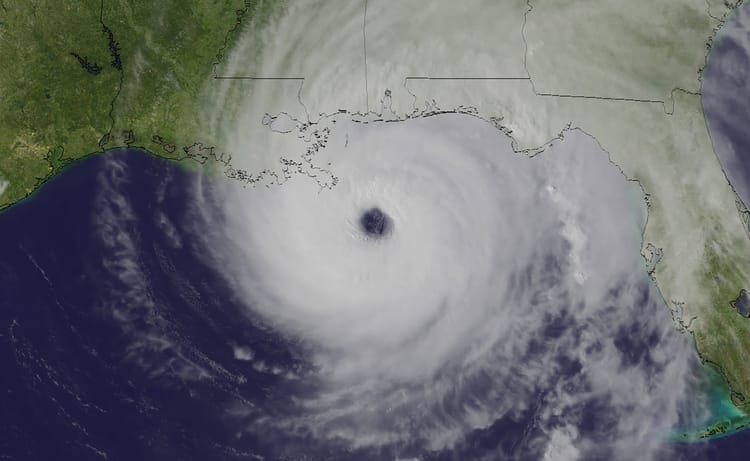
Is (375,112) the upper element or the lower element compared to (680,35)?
lower

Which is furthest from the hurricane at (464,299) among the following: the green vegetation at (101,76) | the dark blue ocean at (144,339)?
the green vegetation at (101,76)

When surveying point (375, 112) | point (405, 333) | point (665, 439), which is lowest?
point (665, 439)

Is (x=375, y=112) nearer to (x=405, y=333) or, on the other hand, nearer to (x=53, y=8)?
(x=405, y=333)

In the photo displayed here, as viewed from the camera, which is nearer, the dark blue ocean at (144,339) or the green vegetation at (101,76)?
the dark blue ocean at (144,339)

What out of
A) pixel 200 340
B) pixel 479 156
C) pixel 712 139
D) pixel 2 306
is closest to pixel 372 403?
pixel 200 340

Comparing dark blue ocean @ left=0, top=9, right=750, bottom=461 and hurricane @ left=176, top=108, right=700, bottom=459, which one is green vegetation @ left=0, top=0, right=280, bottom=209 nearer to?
dark blue ocean @ left=0, top=9, right=750, bottom=461

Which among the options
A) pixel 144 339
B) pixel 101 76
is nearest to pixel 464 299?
pixel 144 339

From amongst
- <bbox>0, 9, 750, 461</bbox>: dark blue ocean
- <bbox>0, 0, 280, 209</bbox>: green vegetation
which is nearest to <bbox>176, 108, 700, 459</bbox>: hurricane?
<bbox>0, 9, 750, 461</bbox>: dark blue ocean

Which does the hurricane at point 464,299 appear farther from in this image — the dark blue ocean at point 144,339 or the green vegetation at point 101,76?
the green vegetation at point 101,76

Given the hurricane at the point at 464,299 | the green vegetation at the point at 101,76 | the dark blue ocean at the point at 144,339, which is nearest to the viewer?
the hurricane at the point at 464,299
